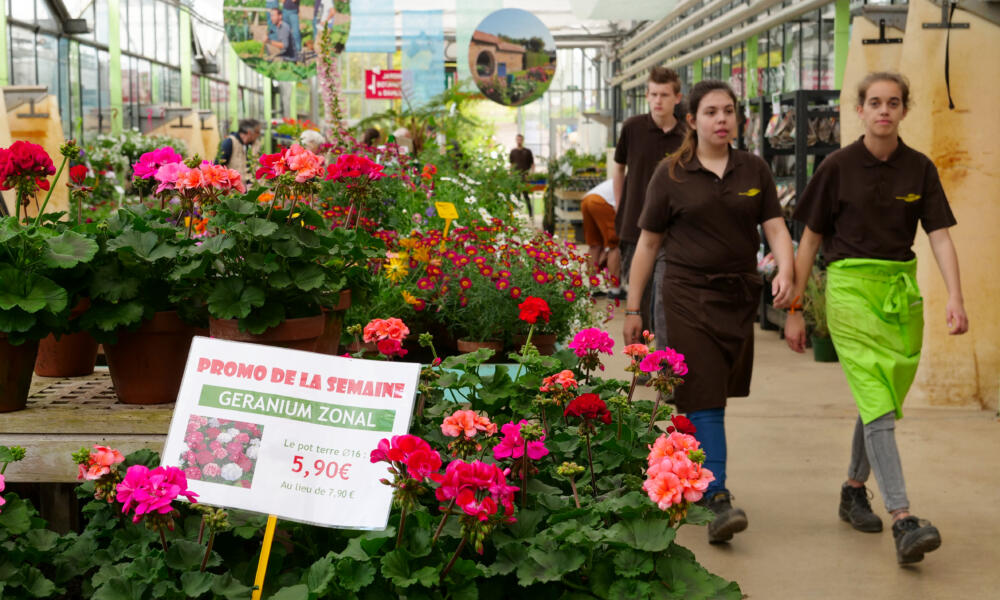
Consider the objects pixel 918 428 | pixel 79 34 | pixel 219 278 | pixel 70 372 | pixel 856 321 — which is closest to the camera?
pixel 219 278

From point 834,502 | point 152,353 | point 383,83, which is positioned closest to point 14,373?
point 152,353

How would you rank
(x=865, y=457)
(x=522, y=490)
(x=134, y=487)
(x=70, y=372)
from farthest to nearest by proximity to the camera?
1. (x=865, y=457)
2. (x=70, y=372)
3. (x=522, y=490)
4. (x=134, y=487)

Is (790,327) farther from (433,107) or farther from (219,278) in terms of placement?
(433,107)

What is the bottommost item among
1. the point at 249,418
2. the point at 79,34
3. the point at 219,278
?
the point at 249,418

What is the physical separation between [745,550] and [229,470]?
2331 mm

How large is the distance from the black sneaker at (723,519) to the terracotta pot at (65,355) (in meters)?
1.87

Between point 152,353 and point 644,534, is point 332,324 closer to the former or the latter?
point 152,353

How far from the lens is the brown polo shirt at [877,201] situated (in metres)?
3.36

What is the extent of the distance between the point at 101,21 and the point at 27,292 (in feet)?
55.8

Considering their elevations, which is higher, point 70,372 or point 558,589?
point 70,372

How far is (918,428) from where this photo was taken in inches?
194

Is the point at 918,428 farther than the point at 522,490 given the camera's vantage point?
Yes

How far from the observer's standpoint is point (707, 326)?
133 inches

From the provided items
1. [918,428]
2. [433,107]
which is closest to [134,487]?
[918,428]
